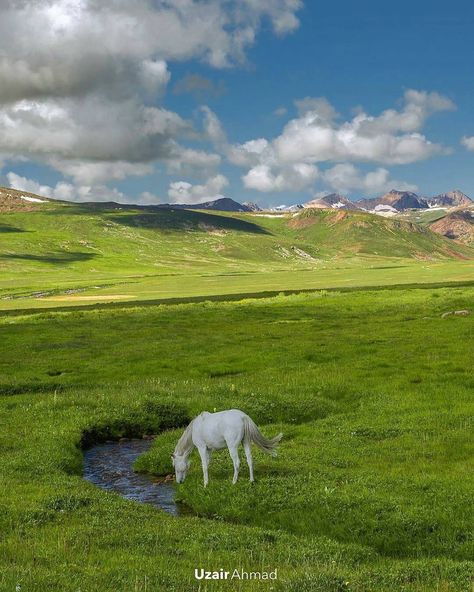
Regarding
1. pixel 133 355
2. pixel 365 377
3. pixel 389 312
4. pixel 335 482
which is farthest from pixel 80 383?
pixel 389 312

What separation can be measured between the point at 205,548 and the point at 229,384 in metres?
23.7

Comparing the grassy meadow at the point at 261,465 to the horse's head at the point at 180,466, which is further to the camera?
the horse's head at the point at 180,466

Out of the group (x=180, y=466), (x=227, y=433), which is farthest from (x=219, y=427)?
(x=180, y=466)

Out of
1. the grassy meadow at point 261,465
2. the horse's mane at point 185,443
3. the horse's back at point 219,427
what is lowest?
the grassy meadow at point 261,465

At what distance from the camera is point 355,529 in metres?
18.2

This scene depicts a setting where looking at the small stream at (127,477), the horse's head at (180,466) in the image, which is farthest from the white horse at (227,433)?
the small stream at (127,477)

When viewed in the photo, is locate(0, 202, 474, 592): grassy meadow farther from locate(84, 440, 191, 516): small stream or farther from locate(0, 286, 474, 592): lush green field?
locate(84, 440, 191, 516): small stream

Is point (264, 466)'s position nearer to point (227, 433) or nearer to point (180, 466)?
point (180, 466)

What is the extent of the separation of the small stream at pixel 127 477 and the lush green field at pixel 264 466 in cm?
71

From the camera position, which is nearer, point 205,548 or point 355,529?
point 205,548

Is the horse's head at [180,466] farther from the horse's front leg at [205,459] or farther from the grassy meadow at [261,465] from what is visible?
the horse's front leg at [205,459]

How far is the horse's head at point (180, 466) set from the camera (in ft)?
72.3

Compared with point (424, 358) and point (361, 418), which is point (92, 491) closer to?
point (361, 418)

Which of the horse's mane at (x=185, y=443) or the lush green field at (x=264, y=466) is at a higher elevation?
the horse's mane at (x=185, y=443)
